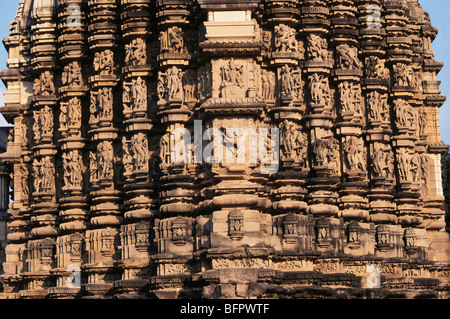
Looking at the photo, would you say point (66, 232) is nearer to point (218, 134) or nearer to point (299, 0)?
point (218, 134)

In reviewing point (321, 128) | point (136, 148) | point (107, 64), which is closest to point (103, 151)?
point (136, 148)

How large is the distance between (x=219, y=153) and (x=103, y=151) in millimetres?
3782

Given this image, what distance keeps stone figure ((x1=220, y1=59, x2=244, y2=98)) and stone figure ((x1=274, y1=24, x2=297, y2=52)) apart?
1851mm

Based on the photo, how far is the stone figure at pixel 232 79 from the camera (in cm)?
2711

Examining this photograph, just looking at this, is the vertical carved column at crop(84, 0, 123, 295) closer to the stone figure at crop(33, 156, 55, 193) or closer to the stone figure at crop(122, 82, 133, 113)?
the stone figure at crop(122, 82, 133, 113)

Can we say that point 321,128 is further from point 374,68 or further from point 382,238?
point 382,238

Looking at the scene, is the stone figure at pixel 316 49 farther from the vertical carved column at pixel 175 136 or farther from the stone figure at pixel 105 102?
the stone figure at pixel 105 102

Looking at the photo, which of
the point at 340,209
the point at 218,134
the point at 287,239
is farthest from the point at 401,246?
the point at 218,134

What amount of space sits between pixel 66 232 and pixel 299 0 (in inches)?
316

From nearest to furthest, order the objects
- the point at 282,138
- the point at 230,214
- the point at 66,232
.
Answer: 1. the point at 230,214
2. the point at 282,138
3. the point at 66,232

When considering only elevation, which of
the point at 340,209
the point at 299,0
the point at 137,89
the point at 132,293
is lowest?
the point at 132,293

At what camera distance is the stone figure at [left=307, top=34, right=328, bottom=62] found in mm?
29547

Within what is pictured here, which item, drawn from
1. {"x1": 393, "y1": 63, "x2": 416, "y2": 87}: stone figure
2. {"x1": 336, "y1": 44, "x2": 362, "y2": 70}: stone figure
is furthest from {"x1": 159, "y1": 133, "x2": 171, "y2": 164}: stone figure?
{"x1": 393, "y1": 63, "x2": 416, "y2": 87}: stone figure

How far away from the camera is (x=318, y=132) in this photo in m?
29.1
